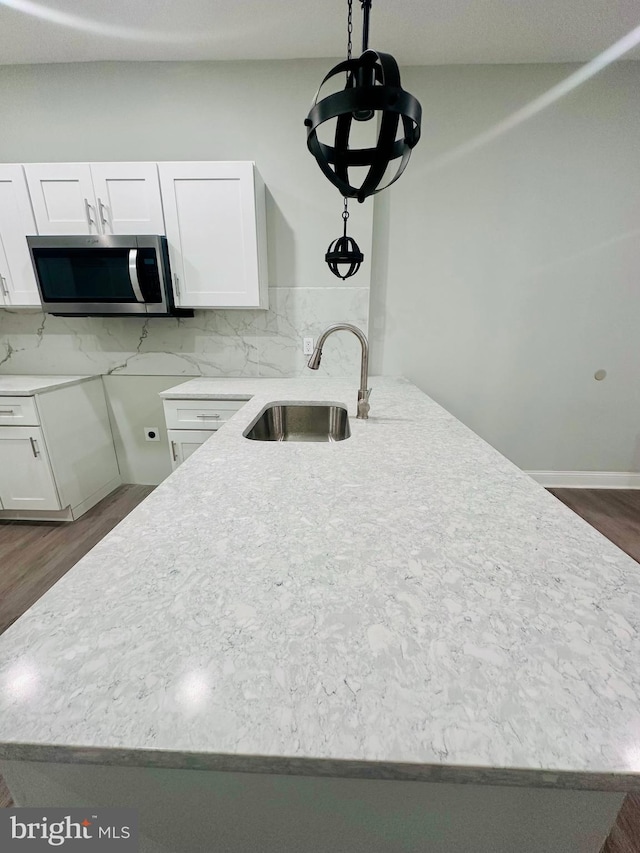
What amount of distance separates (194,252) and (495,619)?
2.26m

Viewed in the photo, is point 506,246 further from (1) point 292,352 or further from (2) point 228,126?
(2) point 228,126

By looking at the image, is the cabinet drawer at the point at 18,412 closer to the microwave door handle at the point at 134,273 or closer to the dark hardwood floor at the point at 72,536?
the dark hardwood floor at the point at 72,536

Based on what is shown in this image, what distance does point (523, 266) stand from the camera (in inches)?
91.8

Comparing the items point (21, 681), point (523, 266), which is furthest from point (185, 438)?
point (523, 266)

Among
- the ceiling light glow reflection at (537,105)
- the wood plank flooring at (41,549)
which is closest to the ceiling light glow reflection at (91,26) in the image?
the ceiling light glow reflection at (537,105)

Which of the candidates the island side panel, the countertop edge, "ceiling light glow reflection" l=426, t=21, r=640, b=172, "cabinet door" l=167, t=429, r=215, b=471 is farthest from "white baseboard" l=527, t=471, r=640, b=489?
the countertop edge

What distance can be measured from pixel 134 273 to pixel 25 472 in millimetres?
1420

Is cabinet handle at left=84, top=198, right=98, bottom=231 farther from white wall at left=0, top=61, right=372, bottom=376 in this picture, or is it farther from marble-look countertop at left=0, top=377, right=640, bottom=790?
marble-look countertop at left=0, top=377, right=640, bottom=790

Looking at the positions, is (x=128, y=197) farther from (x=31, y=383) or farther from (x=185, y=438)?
(x=185, y=438)

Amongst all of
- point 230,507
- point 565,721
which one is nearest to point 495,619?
point 565,721

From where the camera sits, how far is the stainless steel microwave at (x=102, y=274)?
1902mm

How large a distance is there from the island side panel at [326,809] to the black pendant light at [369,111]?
0.98 metres

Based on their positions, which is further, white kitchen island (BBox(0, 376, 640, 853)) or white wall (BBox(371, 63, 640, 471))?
white wall (BBox(371, 63, 640, 471))

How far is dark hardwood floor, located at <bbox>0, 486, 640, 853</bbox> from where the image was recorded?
5.58ft
